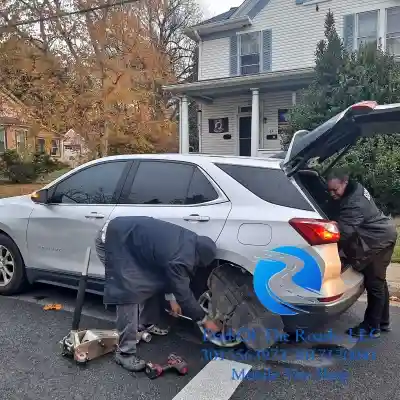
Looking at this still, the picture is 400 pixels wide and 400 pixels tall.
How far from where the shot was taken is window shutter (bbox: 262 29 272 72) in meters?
17.1

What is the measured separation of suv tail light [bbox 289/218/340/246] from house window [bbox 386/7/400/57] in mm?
13818

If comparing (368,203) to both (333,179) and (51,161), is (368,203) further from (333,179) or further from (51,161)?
(51,161)

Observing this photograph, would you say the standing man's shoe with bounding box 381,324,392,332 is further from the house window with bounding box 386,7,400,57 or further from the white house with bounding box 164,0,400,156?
the house window with bounding box 386,7,400,57

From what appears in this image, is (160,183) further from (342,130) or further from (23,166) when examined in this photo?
(23,166)

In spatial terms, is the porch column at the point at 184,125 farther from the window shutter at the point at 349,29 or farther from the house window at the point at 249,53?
the window shutter at the point at 349,29

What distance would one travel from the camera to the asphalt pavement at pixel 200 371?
3025 mm

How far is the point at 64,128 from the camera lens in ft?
62.5

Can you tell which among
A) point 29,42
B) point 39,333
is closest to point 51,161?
point 29,42

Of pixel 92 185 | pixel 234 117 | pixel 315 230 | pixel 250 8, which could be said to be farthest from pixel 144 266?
pixel 250 8

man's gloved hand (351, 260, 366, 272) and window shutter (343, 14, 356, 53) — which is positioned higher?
window shutter (343, 14, 356, 53)

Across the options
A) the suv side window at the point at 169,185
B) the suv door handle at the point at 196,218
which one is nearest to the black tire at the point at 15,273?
the suv side window at the point at 169,185

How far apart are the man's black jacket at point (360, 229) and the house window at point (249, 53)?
1446 cm

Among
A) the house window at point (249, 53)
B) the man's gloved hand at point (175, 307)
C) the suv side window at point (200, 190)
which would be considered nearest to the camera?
the man's gloved hand at point (175, 307)

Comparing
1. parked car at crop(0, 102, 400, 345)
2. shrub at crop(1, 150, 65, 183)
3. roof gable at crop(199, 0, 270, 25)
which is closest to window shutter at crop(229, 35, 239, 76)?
roof gable at crop(199, 0, 270, 25)
